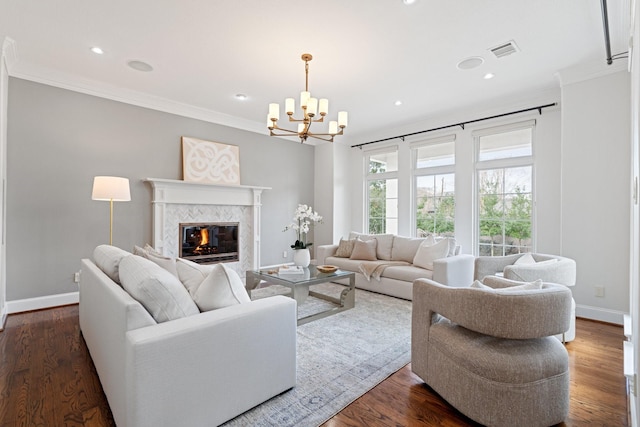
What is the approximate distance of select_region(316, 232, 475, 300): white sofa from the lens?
3766mm

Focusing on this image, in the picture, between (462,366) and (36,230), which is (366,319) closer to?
(462,366)

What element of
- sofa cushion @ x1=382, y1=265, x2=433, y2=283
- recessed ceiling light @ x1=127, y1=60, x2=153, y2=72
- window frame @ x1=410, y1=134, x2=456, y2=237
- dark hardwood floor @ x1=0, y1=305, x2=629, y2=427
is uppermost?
recessed ceiling light @ x1=127, y1=60, x2=153, y2=72

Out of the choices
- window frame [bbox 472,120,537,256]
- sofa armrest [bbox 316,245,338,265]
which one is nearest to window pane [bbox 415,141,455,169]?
window frame [bbox 472,120,537,256]

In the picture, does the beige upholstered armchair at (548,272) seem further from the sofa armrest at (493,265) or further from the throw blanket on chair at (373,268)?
the throw blanket on chair at (373,268)

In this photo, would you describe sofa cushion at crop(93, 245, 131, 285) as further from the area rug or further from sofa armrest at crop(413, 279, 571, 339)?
sofa armrest at crop(413, 279, 571, 339)

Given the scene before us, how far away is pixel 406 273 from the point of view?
4055 mm

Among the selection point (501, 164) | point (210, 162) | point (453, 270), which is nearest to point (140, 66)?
point (210, 162)

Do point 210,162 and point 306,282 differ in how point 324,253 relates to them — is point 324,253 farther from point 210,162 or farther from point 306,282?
point 210,162

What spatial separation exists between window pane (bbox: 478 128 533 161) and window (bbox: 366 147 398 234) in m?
1.61

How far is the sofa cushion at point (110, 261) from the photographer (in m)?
2.01

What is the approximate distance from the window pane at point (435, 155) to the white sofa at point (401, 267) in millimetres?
1525

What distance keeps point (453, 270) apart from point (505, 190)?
1761 mm

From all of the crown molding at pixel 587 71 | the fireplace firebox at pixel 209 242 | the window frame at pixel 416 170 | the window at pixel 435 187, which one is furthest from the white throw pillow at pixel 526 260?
the fireplace firebox at pixel 209 242

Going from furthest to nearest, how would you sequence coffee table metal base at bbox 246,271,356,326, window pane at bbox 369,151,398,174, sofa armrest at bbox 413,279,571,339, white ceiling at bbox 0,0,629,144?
1. window pane at bbox 369,151,398,174
2. coffee table metal base at bbox 246,271,356,326
3. white ceiling at bbox 0,0,629,144
4. sofa armrest at bbox 413,279,571,339
